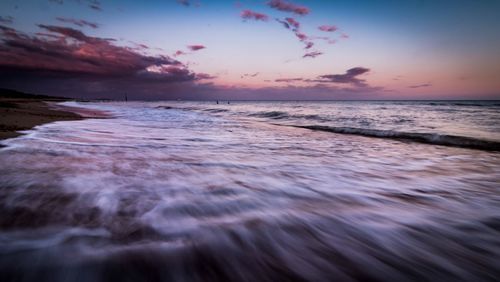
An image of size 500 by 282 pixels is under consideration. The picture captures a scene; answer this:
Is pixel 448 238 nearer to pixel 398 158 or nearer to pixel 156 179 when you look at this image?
pixel 156 179

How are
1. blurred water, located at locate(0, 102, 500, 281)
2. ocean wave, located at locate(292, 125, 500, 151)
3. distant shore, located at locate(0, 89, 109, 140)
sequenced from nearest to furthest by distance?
blurred water, located at locate(0, 102, 500, 281), distant shore, located at locate(0, 89, 109, 140), ocean wave, located at locate(292, 125, 500, 151)

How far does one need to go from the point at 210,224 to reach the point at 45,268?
1.08m

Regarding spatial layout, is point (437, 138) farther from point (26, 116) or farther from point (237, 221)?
point (26, 116)

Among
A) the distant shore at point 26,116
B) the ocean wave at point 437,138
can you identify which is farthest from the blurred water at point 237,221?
the ocean wave at point 437,138

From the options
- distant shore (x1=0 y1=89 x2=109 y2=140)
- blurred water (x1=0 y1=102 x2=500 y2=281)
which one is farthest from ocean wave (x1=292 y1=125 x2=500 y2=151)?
distant shore (x1=0 y1=89 x2=109 y2=140)

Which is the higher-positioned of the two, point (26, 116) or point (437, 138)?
point (26, 116)

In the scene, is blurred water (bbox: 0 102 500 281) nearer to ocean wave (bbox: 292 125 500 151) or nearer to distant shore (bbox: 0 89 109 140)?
distant shore (bbox: 0 89 109 140)

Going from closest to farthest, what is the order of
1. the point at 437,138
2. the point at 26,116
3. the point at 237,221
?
the point at 237,221, the point at 437,138, the point at 26,116

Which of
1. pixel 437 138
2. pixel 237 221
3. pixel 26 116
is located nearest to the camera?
pixel 237 221

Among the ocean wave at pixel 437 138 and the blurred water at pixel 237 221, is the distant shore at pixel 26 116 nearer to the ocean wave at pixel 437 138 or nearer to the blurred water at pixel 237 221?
the blurred water at pixel 237 221

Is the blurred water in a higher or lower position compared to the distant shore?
lower

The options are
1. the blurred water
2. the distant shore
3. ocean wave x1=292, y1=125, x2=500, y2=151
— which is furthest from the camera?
ocean wave x1=292, y1=125, x2=500, y2=151

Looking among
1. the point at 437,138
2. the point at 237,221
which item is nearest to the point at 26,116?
the point at 237,221

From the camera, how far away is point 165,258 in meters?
1.59
